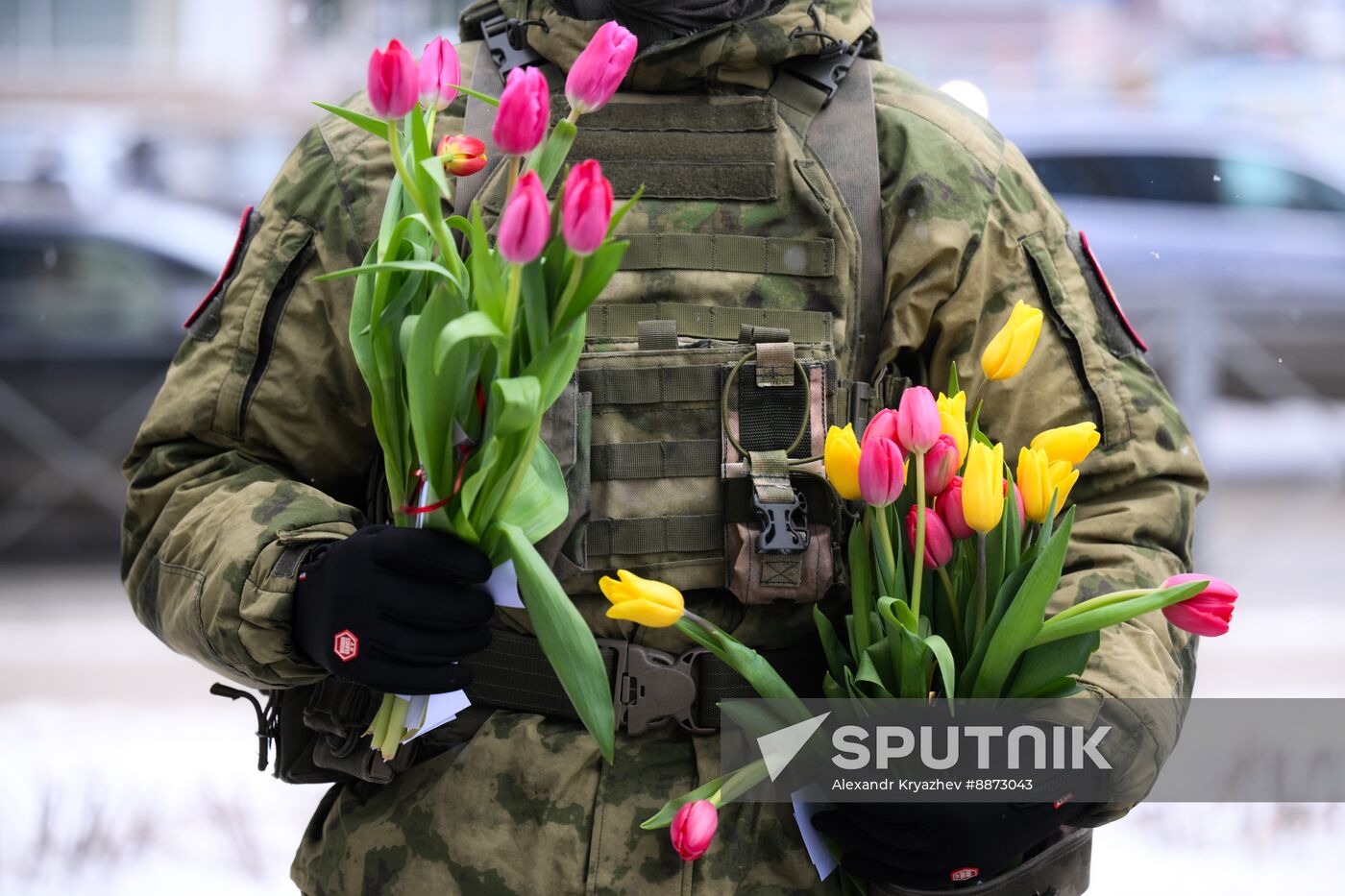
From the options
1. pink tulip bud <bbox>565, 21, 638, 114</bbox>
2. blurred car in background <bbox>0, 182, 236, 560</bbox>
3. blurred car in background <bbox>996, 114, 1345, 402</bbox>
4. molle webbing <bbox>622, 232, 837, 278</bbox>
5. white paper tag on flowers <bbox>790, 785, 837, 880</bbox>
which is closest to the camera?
pink tulip bud <bbox>565, 21, 638, 114</bbox>

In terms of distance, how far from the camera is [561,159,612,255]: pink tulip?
3.58ft

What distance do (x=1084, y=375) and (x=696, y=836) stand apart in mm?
655

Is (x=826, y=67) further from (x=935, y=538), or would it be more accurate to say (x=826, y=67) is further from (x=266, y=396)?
(x=266, y=396)

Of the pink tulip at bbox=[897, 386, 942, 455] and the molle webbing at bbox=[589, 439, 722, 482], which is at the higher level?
the pink tulip at bbox=[897, 386, 942, 455]

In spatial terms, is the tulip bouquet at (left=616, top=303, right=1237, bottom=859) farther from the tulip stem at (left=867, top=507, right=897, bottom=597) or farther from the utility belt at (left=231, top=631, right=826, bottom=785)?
the utility belt at (left=231, top=631, right=826, bottom=785)

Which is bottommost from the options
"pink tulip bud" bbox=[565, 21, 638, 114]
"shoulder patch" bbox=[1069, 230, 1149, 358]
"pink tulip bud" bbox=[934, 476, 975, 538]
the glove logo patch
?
the glove logo patch

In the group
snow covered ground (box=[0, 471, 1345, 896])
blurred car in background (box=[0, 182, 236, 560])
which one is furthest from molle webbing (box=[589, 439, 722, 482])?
blurred car in background (box=[0, 182, 236, 560])

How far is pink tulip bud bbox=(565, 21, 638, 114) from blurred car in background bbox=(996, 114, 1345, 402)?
5154 millimetres

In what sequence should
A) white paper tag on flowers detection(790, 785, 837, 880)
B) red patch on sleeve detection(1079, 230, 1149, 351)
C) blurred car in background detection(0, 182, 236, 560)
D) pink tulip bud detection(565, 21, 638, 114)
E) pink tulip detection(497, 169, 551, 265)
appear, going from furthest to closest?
blurred car in background detection(0, 182, 236, 560) → red patch on sleeve detection(1079, 230, 1149, 351) → white paper tag on flowers detection(790, 785, 837, 880) → pink tulip bud detection(565, 21, 638, 114) → pink tulip detection(497, 169, 551, 265)

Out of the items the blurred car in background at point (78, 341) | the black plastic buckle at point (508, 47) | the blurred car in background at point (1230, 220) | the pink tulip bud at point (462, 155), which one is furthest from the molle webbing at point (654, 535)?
the blurred car in background at point (1230, 220)

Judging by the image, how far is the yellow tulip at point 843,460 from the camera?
1312 millimetres

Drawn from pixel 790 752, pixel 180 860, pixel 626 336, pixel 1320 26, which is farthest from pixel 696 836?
pixel 1320 26

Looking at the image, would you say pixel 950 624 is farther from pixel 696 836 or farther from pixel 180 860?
pixel 180 860

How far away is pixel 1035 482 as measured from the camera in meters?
1.32
